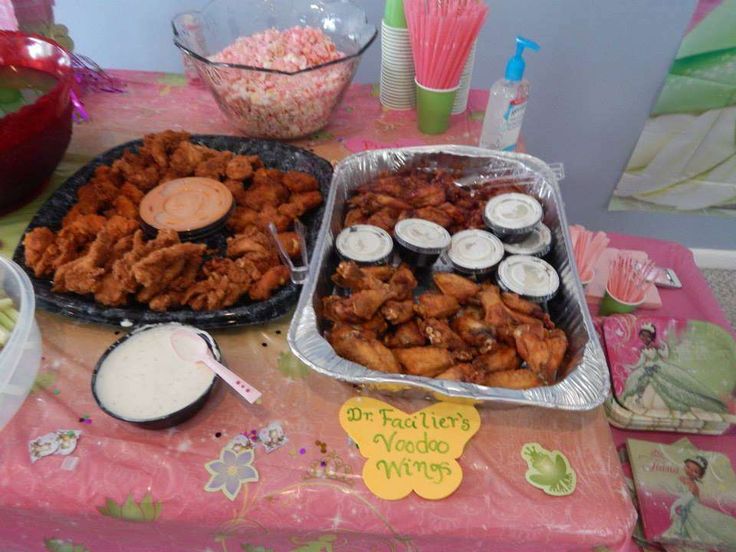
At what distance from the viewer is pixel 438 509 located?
778 mm

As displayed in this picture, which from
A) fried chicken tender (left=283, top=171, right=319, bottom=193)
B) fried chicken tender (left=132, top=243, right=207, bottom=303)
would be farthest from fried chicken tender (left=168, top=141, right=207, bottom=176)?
fried chicken tender (left=132, top=243, right=207, bottom=303)

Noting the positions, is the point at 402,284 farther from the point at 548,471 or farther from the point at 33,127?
the point at 33,127

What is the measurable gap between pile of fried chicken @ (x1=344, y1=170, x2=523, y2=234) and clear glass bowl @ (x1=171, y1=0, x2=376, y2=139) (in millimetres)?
343

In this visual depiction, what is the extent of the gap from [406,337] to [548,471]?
334 mm

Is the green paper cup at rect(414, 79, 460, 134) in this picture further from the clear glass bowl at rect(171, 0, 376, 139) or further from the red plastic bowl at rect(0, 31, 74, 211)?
the red plastic bowl at rect(0, 31, 74, 211)

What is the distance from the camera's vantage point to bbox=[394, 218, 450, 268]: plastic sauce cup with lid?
109cm

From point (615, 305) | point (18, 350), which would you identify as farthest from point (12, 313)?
point (615, 305)

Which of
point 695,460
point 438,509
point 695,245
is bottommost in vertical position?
point 695,245

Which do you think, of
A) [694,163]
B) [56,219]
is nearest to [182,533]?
[56,219]

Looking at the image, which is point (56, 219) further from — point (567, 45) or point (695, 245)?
point (695, 245)

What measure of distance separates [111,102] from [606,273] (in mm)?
1758

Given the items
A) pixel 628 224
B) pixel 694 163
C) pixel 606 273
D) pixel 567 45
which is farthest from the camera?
pixel 628 224

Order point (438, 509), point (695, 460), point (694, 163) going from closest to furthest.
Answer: point (438, 509)
point (695, 460)
point (694, 163)

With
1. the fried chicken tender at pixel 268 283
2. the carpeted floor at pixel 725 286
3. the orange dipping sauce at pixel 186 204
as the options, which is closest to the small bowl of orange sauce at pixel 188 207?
the orange dipping sauce at pixel 186 204
